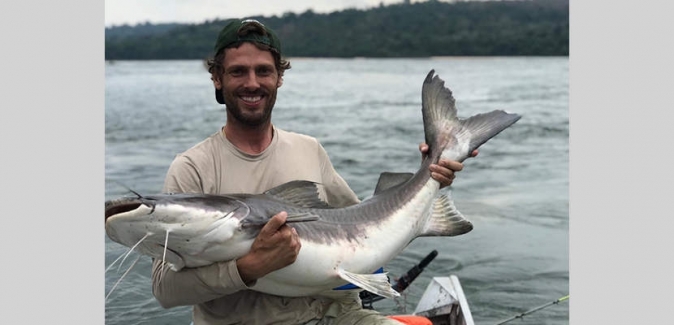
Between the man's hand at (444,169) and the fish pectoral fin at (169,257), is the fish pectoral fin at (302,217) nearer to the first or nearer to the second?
the fish pectoral fin at (169,257)

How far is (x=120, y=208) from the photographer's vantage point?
102 inches

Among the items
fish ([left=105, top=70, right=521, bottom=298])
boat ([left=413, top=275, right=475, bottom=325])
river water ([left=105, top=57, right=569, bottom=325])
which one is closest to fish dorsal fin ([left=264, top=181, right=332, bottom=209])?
fish ([left=105, top=70, right=521, bottom=298])

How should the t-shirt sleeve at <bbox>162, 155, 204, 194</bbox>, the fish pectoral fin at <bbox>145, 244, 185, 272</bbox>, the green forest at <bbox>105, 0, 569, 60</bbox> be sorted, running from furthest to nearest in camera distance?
the green forest at <bbox>105, 0, 569, 60</bbox>, the t-shirt sleeve at <bbox>162, 155, 204, 194</bbox>, the fish pectoral fin at <bbox>145, 244, 185, 272</bbox>

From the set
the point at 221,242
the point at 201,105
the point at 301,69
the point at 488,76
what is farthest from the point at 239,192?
the point at 301,69

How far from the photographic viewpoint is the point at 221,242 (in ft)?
9.30

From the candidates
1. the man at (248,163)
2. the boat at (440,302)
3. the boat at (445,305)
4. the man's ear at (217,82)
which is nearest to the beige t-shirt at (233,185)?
the man at (248,163)

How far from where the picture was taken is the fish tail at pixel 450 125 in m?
3.72

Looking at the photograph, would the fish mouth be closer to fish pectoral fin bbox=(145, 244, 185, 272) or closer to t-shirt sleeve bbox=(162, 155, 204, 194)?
fish pectoral fin bbox=(145, 244, 185, 272)

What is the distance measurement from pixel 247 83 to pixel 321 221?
0.74 meters

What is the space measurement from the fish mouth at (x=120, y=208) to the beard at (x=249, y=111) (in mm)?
933

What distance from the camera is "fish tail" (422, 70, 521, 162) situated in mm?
3719

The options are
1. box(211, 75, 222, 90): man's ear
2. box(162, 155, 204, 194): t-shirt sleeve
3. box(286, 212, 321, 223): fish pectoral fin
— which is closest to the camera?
box(286, 212, 321, 223): fish pectoral fin

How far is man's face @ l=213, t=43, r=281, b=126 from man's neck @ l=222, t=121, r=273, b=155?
46 millimetres

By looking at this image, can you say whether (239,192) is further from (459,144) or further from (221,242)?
(459,144)
